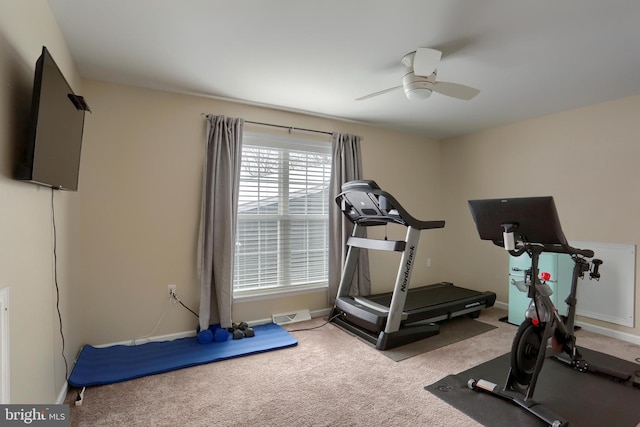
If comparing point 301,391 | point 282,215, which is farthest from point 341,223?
point 301,391

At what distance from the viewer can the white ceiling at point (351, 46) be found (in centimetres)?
174

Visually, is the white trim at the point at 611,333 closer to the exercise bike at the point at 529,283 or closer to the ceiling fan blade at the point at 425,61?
the exercise bike at the point at 529,283

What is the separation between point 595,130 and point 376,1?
9.62 feet

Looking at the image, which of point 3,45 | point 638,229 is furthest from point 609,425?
point 3,45

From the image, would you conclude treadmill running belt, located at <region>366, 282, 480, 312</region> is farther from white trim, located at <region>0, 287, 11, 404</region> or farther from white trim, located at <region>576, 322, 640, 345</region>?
white trim, located at <region>0, 287, 11, 404</region>

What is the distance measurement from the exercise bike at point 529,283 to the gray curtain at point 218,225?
2.14m

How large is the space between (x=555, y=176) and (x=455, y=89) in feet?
6.76

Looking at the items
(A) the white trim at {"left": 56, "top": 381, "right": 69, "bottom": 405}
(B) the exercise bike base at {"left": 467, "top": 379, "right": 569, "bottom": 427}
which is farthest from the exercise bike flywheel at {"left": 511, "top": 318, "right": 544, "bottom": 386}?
(A) the white trim at {"left": 56, "top": 381, "right": 69, "bottom": 405}

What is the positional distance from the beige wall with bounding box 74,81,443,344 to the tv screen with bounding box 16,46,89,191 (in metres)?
0.89

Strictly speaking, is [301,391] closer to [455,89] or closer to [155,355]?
[155,355]

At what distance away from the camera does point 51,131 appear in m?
1.44

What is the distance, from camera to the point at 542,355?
186 cm

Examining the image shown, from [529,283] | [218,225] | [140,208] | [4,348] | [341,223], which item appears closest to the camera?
[4,348]

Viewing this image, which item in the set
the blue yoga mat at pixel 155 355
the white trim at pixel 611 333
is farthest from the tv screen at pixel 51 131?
the white trim at pixel 611 333
